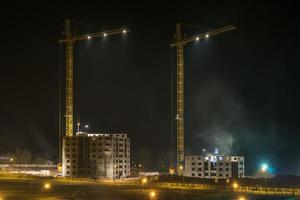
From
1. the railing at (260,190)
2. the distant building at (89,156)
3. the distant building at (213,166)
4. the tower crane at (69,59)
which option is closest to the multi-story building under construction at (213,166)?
the distant building at (213,166)

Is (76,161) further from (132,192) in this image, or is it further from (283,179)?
(132,192)

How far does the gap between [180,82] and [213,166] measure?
83.7ft

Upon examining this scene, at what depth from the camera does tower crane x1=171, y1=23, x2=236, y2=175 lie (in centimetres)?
11350

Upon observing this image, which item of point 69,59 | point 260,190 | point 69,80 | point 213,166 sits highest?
point 69,59

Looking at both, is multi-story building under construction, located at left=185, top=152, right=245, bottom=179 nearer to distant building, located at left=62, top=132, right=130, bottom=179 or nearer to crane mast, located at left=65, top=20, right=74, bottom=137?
distant building, located at left=62, top=132, right=130, bottom=179

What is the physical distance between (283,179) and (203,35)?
38.5 meters

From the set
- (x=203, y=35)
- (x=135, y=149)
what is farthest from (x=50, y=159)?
(x=203, y=35)

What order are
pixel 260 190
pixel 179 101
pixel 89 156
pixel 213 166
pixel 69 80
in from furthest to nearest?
pixel 213 166 < pixel 89 156 < pixel 69 80 < pixel 179 101 < pixel 260 190

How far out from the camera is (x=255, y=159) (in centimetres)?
16688

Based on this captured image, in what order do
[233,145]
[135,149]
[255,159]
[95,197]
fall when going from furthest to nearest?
[135,149]
[255,159]
[233,145]
[95,197]

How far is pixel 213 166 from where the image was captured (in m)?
128

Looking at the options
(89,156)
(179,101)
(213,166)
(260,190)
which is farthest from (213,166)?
(260,190)

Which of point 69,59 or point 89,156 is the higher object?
point 69,59

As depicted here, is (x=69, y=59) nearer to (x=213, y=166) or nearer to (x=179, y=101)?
(x=179, y=101)
